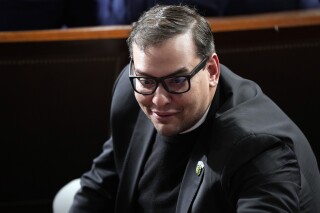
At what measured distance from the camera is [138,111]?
1514 mm

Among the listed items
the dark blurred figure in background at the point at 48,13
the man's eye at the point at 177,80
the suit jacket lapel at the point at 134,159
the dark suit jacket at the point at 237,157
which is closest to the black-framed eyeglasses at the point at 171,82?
the man's eye at the point at 177,80

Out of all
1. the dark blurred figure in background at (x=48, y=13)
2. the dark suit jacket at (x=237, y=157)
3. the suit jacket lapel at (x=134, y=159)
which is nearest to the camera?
the dark suit jacket at (x=237, y=157)

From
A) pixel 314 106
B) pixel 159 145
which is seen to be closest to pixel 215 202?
pixel 159 145

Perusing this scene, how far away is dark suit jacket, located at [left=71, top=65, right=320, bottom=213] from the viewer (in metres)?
1.17

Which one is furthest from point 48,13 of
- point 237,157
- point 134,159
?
point 237,157

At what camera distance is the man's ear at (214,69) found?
4.21 ft

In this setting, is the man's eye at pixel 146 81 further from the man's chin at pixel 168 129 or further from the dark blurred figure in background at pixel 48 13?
the dark blurred figure in background at pixel 48 13

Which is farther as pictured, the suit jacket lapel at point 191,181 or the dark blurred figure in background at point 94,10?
the dark blurred figure in background at point 94,10

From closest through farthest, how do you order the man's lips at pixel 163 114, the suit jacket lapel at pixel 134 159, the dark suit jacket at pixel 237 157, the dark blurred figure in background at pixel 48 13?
the dark suit jacket at pixel 237 157 → the man's lips at pixel 163 114 → the suit jacket lapel at pixel 134 159 → the dark blurred figure in background at pixel 48 13

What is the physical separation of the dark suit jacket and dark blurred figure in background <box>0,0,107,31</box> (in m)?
0.51

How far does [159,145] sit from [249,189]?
0.32 meters

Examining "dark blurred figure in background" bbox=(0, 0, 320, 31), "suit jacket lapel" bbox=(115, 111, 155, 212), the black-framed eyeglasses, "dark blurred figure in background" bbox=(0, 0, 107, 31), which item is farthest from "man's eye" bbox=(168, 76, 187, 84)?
"dark blurred figure in background" bbox=(0, 0, 107, 31)

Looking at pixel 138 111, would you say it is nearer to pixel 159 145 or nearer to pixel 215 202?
pixel 159 145

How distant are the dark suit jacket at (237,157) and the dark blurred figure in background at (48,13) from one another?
1.68ft
